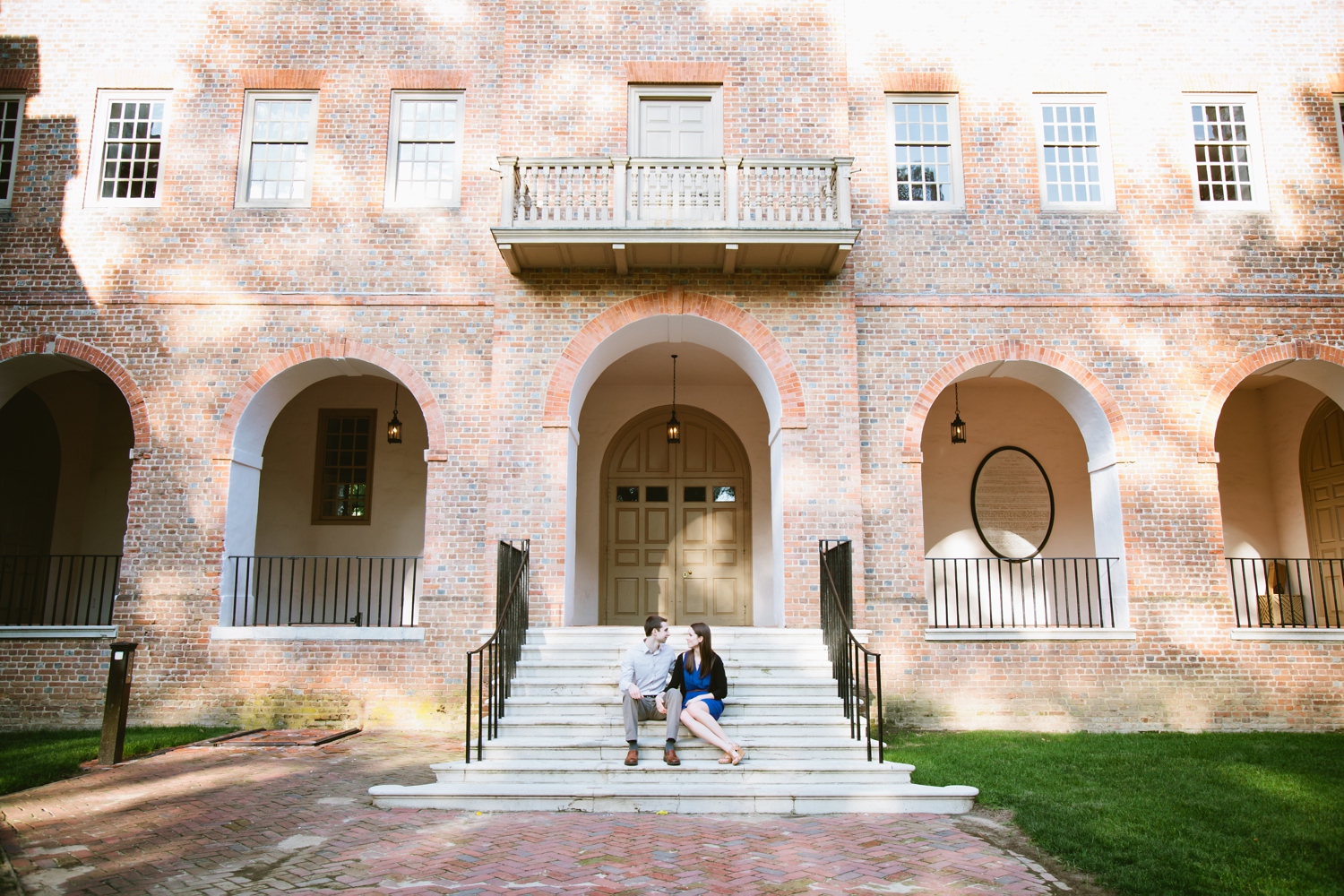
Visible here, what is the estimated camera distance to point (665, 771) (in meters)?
7.02

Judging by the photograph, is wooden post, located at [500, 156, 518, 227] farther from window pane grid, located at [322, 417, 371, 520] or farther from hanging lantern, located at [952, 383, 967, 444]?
hanging lantern, located at [952, 383, 967, 444]

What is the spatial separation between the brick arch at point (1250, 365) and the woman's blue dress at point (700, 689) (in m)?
7.02

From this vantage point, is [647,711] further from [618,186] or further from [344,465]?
[344,465]

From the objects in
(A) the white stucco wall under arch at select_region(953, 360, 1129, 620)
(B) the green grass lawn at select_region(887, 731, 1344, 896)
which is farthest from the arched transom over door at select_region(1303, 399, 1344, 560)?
(A) the white stucco wall under arch at select_region(953, 360, 1129, 620)

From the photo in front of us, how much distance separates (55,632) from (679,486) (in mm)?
8369

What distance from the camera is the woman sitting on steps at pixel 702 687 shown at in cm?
732

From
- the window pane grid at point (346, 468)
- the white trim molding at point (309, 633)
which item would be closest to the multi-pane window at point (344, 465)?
the window pane grid at point (346, 468)

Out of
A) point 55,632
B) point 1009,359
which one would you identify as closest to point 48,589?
point 55,632

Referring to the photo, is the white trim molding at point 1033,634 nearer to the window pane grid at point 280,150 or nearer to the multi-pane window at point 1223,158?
the multi-pane window at point 1223,158

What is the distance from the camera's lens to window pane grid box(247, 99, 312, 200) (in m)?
11.4

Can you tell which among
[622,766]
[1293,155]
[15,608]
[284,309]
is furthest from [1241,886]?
[15,608]

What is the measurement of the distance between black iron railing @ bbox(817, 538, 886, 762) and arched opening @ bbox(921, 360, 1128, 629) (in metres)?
4.07

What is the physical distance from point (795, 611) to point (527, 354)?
4324 millimetres

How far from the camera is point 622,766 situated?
7035 mm
